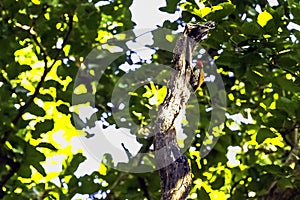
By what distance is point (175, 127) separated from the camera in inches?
56.7

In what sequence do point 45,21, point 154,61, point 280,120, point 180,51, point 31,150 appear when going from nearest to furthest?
point 180,51, point 280,120, point 31,150, point 45,21, point 154,61

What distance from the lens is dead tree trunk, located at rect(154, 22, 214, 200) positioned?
4.37 ft

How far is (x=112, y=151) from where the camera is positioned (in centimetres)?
361

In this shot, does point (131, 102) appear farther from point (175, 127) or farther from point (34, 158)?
point (175, 127)

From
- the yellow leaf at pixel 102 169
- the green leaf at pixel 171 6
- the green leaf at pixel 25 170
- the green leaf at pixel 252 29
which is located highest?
the green leaf at pixel 252 29

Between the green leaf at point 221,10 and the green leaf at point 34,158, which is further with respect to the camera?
the green leaf at point 34,158

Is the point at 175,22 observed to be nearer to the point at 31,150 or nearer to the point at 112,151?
the point at 112,151

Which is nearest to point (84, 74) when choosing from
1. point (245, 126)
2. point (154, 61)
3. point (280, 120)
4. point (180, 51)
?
point (154, 61)

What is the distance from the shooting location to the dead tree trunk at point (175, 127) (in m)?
1.33

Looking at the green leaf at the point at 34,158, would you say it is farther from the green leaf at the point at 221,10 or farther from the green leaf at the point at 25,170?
the green leaf at the point at 221,10

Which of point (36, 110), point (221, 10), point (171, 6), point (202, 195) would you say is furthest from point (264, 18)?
point (36, 110)

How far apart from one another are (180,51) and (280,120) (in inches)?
64.3

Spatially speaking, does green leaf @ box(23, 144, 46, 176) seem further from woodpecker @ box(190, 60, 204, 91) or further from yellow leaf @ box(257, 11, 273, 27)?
woodpecker @ box(190, 60, 204, 91)

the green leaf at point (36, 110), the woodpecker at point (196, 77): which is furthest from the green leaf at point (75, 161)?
the woodpecker at point (196, 77)
